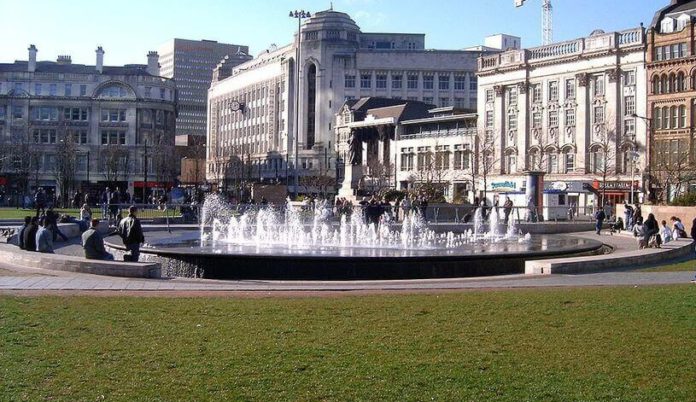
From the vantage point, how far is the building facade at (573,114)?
7512 centimetres

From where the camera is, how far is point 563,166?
269 ft

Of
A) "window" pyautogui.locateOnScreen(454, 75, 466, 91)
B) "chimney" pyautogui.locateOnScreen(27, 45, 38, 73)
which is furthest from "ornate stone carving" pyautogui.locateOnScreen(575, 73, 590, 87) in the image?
"chimney" pyautogui.locateOnScreen(27, 45, 38, 73)

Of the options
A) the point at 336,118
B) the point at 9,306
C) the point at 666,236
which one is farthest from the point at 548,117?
→ the point at 9,306

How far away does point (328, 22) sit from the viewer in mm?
127312

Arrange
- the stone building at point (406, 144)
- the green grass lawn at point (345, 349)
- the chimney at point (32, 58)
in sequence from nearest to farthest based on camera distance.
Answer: the green grass lawn at point (345, 349) < the stone building at point (406, 144) < the chimney at point (32, 58)

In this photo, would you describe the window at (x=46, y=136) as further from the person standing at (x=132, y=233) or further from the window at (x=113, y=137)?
the person standing at (x=132, y=233)

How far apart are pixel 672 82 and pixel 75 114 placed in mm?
70167

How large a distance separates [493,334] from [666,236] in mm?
23165

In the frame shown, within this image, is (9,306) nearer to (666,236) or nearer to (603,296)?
(603,296)

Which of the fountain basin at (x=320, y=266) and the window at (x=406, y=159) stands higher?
the window at (x=406, y=159)

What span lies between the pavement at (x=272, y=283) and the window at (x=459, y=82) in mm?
106562

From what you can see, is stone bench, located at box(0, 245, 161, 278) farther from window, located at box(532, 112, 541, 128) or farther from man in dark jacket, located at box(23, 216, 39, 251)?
window, located at box(532, 112, 541, 128)

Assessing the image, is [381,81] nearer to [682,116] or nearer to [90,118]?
[90,118]

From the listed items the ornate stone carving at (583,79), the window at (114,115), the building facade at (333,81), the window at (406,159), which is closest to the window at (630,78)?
the ornate stone carving at (583,79)
